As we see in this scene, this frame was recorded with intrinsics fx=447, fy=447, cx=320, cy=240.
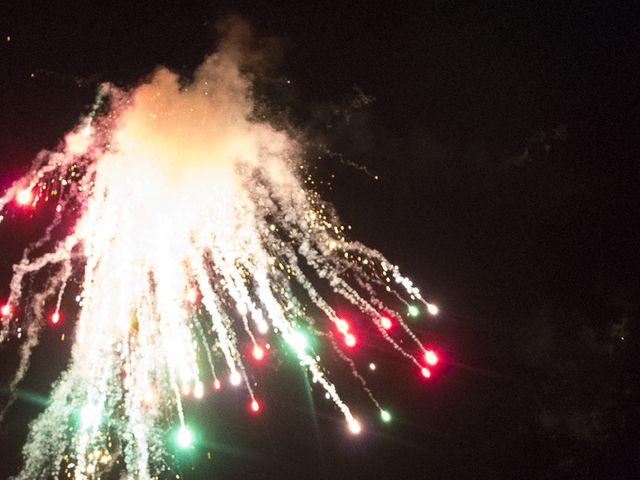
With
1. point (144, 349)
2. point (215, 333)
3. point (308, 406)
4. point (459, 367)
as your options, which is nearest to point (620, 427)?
point (459, 367)

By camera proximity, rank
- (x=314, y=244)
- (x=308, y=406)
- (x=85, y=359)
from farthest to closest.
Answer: (x=308, y=406)
(x=85, y=359)
(x=314, y=244)

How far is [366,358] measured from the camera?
1091 cm

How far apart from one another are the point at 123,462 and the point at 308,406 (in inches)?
206

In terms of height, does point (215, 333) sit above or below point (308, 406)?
below

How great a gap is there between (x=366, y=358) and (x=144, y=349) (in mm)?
5478

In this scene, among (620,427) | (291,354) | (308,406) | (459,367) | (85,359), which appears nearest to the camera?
(85,359)

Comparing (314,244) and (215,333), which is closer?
(314,244)

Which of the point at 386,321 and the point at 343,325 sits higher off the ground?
the point at 343,325

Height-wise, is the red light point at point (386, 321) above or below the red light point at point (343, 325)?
below

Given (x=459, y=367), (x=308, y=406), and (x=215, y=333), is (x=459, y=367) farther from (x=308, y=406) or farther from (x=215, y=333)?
(x=215, y=333)

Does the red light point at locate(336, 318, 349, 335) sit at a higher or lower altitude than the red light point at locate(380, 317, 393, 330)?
higher

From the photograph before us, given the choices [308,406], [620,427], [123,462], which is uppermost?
[123,462]

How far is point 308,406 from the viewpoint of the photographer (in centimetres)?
1286

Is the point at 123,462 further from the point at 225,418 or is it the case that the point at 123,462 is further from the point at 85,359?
the point at 85,359
